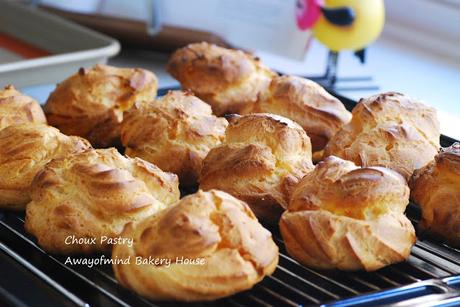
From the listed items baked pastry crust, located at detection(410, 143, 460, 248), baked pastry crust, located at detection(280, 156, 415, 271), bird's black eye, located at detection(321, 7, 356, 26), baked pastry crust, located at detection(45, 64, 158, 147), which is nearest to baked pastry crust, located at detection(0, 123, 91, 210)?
baked pastry crust, located at detection(45, 64, 158, 147)

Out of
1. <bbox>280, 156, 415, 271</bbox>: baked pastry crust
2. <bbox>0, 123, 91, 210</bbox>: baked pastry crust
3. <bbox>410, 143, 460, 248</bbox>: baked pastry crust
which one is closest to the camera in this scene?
<bbox>280, 156, 415, 271</bbox>: baked pastry crust

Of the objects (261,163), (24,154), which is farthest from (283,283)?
(24,154)

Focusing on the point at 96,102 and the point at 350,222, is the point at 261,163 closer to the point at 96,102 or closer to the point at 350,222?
the point at 350,222

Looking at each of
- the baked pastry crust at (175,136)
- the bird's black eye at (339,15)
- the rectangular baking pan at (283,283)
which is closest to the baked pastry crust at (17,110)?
the baked pastry crust at (175,136)

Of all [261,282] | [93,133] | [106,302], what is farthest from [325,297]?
[93,133]

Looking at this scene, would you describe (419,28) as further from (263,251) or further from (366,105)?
(263,251)

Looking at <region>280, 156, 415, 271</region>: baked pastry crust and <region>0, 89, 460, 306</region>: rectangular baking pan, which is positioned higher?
<region>280, 156, 415, 271</region>: baked pastry crust

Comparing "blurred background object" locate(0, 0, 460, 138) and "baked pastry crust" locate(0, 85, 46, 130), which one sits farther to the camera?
"blurred background object" locate(0, 0, 460, 138)

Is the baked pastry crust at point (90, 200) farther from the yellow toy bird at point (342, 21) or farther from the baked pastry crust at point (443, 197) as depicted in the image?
the yellow toy bird at point (342, 21)

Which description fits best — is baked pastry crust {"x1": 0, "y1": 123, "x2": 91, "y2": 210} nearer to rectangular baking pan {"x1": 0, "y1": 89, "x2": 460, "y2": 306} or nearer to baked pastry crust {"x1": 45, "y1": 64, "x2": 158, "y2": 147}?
rectangular baking pan {"x1": 0, "y1": 89, "x2": 460, "y2": 306}
